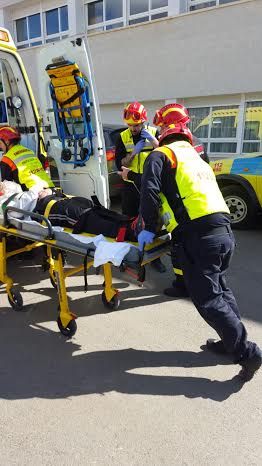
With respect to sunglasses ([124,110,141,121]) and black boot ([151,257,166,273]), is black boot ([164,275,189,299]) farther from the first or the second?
sunglasses ([124,110,141,121])

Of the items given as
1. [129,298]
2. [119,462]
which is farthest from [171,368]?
[129,298]

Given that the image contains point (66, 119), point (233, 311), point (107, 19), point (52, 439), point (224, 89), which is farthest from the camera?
point (107, 19)

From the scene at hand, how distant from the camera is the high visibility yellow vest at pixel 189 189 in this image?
2625 millimetres

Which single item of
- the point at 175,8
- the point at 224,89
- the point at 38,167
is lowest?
the point at 38,167

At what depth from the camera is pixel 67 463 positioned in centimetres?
209

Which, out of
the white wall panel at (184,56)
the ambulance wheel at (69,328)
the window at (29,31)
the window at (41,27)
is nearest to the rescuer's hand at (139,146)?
the ambulance wheel at (69,328)

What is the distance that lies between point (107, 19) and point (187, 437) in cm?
1341

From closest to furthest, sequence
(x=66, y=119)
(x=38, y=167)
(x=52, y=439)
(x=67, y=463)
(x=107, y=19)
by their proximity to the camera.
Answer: (x=67, y=463) < (x=52, y=439) < (x=38, y=167) < (x=66, y=119) < (x=107, y=19)

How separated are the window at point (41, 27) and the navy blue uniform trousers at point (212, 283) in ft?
44.1

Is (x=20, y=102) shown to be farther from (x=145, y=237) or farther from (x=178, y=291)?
(x=145, y=237)

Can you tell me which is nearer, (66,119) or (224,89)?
(66,119)

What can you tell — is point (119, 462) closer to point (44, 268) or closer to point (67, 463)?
point (67, 463)

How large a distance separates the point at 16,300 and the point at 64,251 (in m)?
0.79

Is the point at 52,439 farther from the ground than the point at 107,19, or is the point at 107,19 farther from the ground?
the point at 107,19
